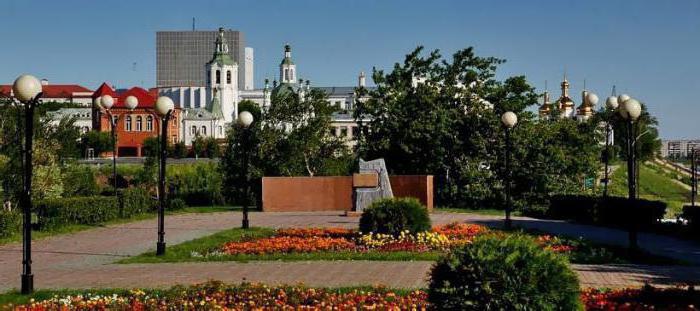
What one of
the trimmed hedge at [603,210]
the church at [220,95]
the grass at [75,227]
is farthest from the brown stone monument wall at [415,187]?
the church at [220,95]

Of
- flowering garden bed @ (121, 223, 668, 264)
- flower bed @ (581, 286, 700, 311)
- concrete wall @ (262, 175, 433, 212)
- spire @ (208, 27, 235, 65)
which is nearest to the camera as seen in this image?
flower bed @ (581, 286, 700, 311)

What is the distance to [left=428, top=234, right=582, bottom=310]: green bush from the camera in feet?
23.3

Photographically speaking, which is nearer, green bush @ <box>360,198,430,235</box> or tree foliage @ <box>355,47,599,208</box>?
green bush @ <box>360,198,430,235</box>

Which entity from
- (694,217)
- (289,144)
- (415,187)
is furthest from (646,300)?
(289,144)

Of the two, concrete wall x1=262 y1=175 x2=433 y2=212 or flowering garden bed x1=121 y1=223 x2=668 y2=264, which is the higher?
concrete wall x1=262 y1=175 x2=433 y2=212

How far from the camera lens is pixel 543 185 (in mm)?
33656

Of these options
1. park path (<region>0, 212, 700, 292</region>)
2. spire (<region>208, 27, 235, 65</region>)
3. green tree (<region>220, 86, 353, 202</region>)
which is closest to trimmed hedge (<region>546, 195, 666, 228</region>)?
park path (<region>0, 212, 700, 292</region>)

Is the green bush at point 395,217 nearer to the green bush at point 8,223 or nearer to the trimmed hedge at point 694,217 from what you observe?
the trimmed hedge at point 694,217

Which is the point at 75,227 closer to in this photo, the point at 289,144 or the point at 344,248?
the point at 344,248

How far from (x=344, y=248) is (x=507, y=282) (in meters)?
9.56

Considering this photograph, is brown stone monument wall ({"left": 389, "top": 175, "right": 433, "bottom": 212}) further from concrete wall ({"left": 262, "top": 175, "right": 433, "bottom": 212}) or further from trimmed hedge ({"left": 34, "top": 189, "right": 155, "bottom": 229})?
trimmed hedge ({"left": 34, "top": 189, "right": 155, "bottom": 229})

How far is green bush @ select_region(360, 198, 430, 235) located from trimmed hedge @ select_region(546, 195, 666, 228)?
17.9 feet

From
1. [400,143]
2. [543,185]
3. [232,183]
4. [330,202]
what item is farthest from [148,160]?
[543,185]

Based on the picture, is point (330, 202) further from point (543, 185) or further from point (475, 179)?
point (543, 185)
